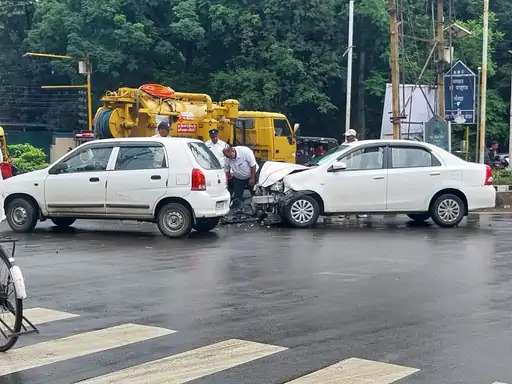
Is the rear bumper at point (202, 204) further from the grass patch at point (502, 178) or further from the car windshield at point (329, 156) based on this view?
the grass patch at point (502, 178)

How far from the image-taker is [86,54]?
3900 centimetres

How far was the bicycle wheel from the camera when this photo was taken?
5867mm

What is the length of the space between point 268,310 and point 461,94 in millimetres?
17330

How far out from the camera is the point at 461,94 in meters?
23.2

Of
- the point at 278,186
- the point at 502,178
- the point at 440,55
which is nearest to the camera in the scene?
the point at 278,186

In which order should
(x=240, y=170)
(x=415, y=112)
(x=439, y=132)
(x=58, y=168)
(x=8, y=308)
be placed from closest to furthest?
(x=8, y=308) < (x=58, y=168) < (x=240, y=170) < (x=439, y=132) < (x=415, y=112)

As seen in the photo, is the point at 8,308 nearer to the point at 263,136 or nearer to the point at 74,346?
the point at 74,346

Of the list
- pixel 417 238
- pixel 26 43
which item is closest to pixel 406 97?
pixel 417 238

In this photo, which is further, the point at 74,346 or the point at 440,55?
the point at 440,55

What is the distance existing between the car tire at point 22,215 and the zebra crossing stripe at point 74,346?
757cm

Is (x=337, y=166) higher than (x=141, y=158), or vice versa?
(x=141, y=158)

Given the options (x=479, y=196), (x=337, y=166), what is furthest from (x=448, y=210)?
(x=337, y=166)

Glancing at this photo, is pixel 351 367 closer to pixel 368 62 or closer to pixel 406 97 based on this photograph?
pixel 406 97

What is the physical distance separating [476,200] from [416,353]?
9.30m
